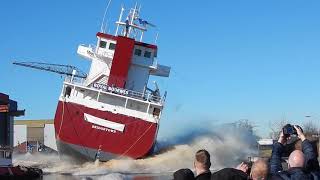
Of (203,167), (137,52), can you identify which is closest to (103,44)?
(137,52)

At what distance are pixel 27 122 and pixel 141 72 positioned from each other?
76.5 meters

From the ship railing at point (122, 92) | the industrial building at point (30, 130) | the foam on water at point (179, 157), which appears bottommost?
the industrial building at point (30, 130)

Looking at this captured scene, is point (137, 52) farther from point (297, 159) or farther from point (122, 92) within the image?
point (297, 159)

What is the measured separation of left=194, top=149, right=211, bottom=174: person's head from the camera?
6.41 meters

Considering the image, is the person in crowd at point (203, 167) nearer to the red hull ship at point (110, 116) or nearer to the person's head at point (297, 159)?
the person's head at point (297, 159)

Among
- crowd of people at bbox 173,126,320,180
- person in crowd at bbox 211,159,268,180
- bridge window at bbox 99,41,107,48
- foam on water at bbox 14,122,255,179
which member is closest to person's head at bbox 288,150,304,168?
crowd of people at bbox 173,126,320,180

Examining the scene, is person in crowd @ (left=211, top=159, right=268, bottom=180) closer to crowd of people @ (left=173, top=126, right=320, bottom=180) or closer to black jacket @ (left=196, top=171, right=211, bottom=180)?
crowd of people @ (left=173, top=126, right=320, bottom=180)

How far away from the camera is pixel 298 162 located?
6.32m

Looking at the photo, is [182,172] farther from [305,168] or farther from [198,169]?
[305,168]

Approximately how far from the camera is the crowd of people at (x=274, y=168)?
238 inches

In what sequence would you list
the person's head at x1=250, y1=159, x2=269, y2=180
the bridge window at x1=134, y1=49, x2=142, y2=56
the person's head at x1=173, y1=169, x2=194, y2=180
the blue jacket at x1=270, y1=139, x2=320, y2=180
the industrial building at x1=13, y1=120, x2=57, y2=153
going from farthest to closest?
the industrial building at x1=13, y1=120, x2=57, y2=153, the bridge window at x1=134, y1=49, x2=142, y2=56, the person's head at x1=173, y1=169, x2=194, y2=180, the blue jacket at x1=270, y1=139, x2=320, y2=180, the person's head at x1=250, y1=159, x2=269, y2=180

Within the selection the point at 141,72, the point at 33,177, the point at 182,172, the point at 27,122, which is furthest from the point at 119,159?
the point at 27,122

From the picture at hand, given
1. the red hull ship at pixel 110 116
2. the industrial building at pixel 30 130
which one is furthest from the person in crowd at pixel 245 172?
the industrial building at pixel 30 130

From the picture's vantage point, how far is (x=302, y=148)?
679cm
